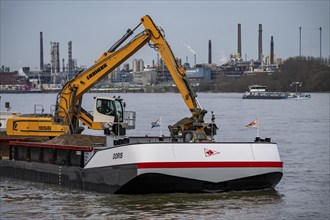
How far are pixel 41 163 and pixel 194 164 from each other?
7.51m

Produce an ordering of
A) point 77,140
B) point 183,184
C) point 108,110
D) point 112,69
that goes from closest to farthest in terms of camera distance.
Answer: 1. point 183,184
2. point 108,110
3. point 77,140
4. point 112,69

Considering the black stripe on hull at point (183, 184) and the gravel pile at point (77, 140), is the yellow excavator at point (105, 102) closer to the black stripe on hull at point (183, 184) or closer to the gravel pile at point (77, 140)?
the gravel pile at point (77, 140)

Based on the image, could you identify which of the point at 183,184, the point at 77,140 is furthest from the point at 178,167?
the point at 77,140

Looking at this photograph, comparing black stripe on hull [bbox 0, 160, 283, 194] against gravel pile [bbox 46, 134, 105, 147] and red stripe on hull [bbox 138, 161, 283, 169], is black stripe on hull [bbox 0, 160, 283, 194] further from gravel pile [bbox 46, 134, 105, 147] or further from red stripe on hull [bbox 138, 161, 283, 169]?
gravel pile [bbox 46, 134, 105, 147]

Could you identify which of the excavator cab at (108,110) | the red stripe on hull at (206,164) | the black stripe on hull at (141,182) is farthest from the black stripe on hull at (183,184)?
the excavator cab at (108,110)

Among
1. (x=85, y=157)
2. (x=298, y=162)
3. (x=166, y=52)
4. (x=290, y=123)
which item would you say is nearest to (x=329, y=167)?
(x=298, y=162)

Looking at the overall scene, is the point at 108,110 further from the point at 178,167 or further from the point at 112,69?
the point at 178,167

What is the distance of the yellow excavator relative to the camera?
2986 cm

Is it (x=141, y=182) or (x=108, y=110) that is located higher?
(x=108, y=110)

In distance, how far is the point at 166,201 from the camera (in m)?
26.9

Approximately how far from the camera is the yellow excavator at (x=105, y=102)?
98.0ft

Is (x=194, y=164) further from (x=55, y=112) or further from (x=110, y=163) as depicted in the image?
(x=55, y=112)

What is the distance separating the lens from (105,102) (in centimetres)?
3156

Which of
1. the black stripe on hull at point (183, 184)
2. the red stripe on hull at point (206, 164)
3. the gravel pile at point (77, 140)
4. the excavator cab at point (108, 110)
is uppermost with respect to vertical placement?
the excavator cab at point (108, 110)
